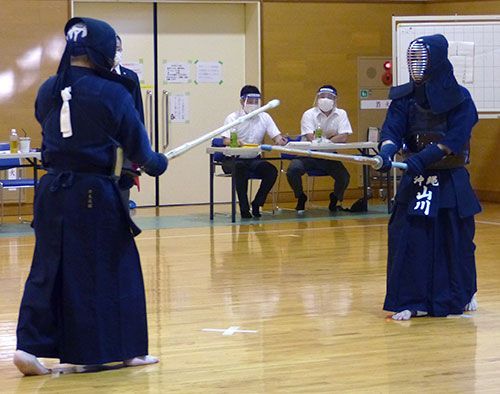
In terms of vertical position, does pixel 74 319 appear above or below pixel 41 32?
below

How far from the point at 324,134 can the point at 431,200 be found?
6.35 meters

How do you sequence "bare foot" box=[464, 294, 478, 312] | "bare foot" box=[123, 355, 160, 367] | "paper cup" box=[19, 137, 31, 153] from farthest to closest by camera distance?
"paper cup" box=[19, 137, 31, 153] < "bare foot" box=[464, 294, 478, 312] < "bare foot" box=[123, 355, 160, 367]

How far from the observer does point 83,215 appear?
495 centimetres

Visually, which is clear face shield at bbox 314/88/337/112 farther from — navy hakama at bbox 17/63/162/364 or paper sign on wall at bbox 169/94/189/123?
navy hakama at bbox 17/63/162/364

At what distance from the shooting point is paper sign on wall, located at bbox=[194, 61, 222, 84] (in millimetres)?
13766

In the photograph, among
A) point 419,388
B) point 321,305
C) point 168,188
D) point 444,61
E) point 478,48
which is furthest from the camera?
point 168,188

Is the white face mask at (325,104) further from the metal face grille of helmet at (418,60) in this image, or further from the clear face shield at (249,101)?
the metal face grille of helmet at (418,60)

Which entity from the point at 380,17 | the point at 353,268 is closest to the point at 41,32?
the point at 380,17

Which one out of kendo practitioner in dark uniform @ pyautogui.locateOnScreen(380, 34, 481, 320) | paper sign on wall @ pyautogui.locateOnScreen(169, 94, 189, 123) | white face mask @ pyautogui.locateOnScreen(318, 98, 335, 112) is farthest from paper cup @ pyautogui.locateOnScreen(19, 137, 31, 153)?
kendo practitioner in dark uniform @ pyautogui.locateOnScreen(380, 34, 481, 320)

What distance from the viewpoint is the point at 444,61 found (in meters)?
6.30

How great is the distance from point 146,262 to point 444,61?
3.55m

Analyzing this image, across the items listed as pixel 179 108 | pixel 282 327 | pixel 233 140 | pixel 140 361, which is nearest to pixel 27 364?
pixel 140 361

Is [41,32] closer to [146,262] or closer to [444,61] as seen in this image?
[146,262]

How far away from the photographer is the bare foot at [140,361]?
5.18 metres
